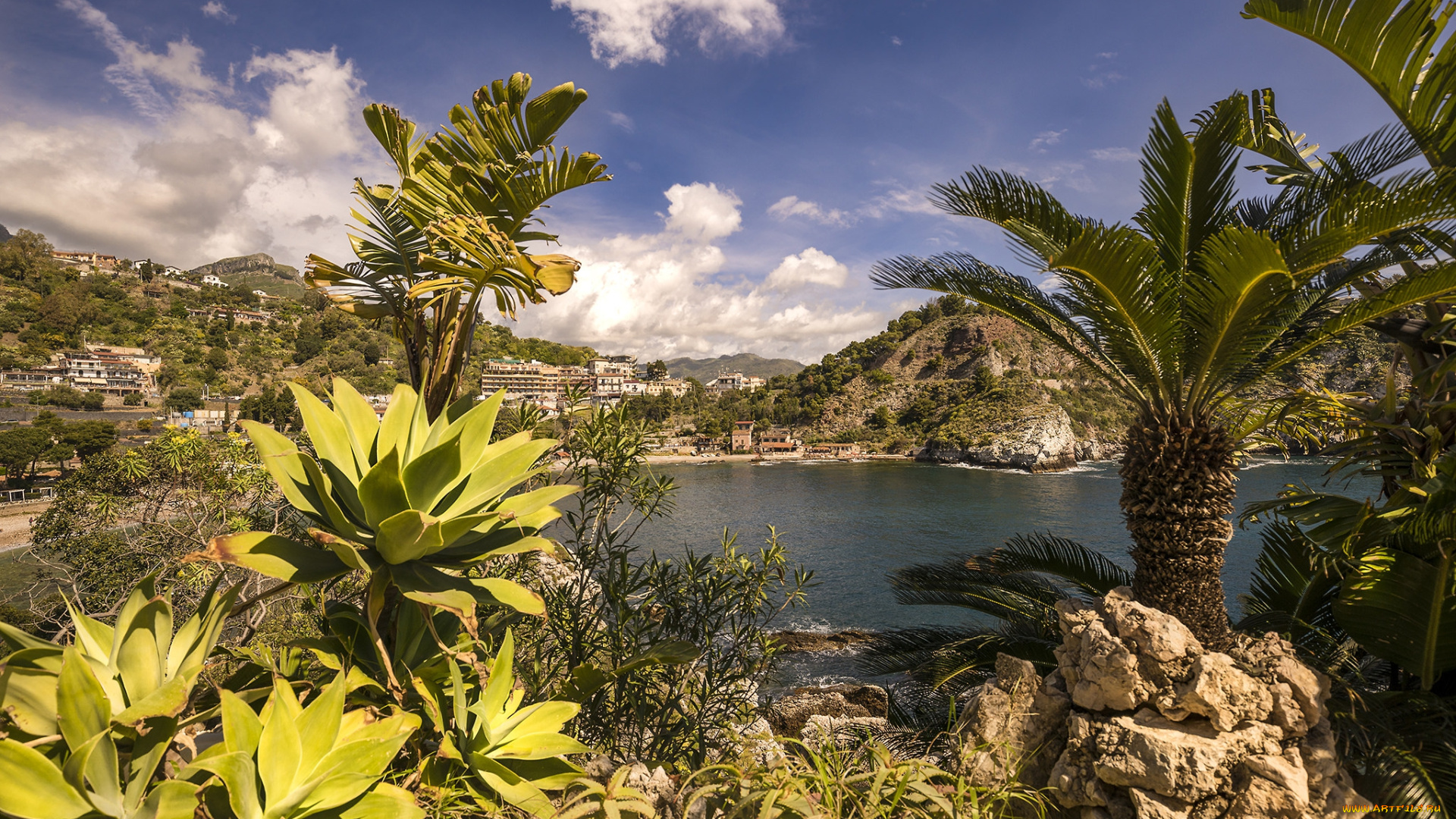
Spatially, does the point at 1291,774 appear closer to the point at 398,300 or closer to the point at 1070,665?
the point at 1070,665

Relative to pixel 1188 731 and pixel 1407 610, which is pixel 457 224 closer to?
pixel 1188 731

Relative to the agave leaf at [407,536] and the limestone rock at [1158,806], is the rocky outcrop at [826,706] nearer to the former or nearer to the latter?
the limestone rock at [1158,806]

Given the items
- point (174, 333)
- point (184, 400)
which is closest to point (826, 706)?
point (184, 400)

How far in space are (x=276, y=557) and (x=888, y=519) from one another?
87.6 feet

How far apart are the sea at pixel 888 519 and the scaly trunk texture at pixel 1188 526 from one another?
124 cm

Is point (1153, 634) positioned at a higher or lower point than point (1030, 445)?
higher

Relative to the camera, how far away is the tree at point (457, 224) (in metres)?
1.93

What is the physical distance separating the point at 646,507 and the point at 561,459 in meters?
0.55

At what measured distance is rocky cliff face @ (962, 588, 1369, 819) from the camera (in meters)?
2.12

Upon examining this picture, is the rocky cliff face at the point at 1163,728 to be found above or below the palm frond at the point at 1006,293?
below

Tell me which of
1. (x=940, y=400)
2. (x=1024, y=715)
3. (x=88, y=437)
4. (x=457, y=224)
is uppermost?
(x=940, y=400)

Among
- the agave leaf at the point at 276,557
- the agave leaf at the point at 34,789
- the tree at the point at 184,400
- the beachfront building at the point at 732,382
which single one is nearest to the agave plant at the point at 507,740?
the agave leaf at the point at 276,557

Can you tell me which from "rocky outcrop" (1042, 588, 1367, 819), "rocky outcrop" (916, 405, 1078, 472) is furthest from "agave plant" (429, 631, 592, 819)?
"rocky outcrop" (916, 405, 1078, 472)

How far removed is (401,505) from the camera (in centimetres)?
130
